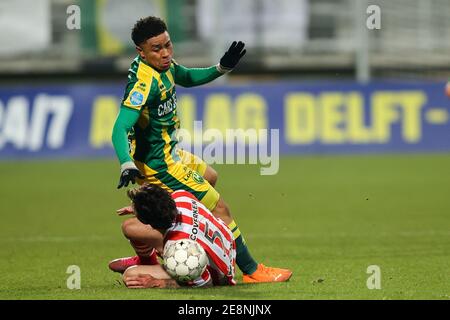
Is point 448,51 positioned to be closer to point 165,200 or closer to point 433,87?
point 433,87

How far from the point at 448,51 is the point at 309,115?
8896mm

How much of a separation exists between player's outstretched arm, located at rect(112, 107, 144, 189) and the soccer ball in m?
0.57

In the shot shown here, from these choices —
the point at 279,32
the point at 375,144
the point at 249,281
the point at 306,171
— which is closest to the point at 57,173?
the point at 306,171

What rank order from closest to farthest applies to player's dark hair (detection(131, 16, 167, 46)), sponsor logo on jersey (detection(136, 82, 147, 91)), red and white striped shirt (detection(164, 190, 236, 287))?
red and white striped shirt (detection(164, 190, 236, 287)) < sponsor logo on jersey (detection(136, 82, 147, 91)) < player's dark hair (detection(131, 16, 167, 46))

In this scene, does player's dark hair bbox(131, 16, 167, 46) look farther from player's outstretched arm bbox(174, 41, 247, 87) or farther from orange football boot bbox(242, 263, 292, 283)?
orange football boot bbox(242, 263, 292, 283)

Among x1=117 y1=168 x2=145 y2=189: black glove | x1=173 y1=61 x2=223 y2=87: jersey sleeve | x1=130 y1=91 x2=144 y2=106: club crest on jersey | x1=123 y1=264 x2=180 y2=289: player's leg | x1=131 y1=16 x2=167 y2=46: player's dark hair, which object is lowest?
x1=123 y1=264 x2=180 y2=289: player's leg

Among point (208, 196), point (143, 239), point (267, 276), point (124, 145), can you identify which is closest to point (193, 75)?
point (208, 196)

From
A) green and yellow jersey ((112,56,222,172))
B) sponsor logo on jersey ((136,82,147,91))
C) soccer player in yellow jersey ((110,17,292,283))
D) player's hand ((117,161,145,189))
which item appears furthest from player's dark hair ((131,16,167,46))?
player's hand ((117,161,145,189))

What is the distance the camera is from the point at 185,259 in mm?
7645

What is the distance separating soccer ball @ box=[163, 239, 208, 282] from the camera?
765cm

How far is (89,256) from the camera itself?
10.5m

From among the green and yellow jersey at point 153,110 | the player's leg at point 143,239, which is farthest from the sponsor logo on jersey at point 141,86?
the player's leg at point 143,239

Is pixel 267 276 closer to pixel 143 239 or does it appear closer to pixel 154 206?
pixel 143 239

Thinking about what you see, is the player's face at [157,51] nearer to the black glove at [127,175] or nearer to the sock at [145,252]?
the black glove at [127,175]
